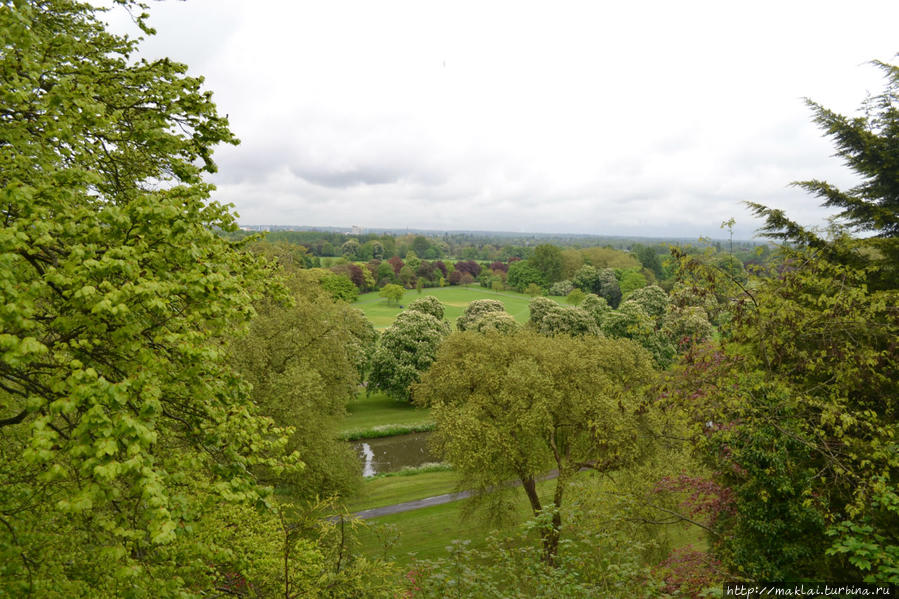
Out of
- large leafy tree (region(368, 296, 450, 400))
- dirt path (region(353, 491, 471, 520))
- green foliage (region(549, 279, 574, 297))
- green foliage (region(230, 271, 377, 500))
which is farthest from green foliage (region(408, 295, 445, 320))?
green foliage (region(549, 279, 574, 297))

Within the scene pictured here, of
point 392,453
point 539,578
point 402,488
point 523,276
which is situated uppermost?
point 523,276

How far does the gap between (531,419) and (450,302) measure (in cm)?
8781

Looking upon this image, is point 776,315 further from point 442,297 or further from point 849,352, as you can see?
point 442,297

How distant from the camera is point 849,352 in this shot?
9.93 m

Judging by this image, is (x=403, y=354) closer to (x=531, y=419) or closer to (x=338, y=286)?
(x=531, y=419)

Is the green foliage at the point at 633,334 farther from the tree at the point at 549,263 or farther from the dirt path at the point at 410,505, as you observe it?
the tree at the point at 549,263

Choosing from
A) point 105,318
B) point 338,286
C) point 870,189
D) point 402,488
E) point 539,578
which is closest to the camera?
point 105,318

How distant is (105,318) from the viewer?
5141mm

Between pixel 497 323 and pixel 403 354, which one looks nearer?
pixel 403 354

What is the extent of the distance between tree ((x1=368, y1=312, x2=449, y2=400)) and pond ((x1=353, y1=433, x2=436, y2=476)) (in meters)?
5.61

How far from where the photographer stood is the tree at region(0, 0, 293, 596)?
461cm

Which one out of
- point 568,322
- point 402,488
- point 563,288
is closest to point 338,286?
point 568,322

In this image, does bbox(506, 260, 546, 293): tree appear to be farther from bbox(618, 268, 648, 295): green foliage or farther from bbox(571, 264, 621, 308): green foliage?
bbox(618, 268, 648, 295): green foliage

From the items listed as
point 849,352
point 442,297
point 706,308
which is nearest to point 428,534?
point 706,308
